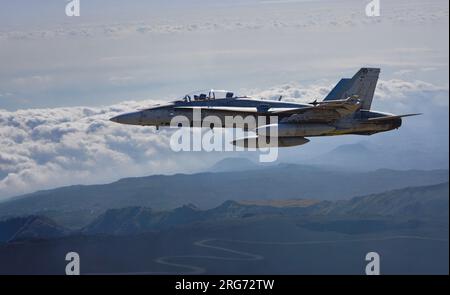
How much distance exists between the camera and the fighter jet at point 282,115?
38.6 meters

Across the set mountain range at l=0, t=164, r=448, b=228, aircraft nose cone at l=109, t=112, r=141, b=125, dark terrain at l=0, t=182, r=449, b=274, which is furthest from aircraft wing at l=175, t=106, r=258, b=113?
mountain range at l=0, t=164, r=448, b=228

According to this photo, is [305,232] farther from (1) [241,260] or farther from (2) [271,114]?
(2) [271,114]

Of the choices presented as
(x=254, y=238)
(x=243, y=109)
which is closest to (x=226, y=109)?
(x=243, y=109)

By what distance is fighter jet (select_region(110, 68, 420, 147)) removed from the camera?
38.6 metres

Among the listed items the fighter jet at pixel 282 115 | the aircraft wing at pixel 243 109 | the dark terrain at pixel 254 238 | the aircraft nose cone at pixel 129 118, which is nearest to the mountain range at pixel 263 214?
the dark terrain at pixel 254 238

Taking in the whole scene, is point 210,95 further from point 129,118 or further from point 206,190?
point 206,190

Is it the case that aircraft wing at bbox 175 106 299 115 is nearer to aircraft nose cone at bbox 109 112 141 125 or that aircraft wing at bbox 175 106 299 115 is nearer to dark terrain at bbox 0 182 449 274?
aircraft nose cone at bbox 109 112 141 125

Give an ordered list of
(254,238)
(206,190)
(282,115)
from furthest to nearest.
→ (206,190) → (254,238) → (282,115)

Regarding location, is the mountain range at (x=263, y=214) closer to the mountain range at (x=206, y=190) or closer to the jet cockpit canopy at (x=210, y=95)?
the mountain range at (x=206, y=190)

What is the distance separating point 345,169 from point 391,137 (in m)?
17.4

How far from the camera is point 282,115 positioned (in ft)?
129
